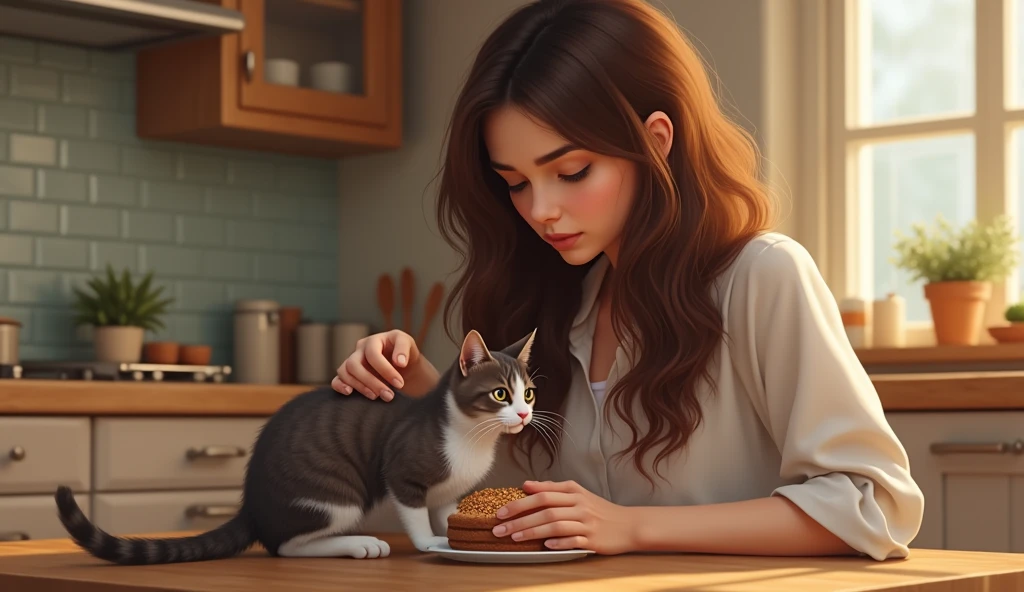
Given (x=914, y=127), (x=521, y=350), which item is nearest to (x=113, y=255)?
(x=914, y=127)

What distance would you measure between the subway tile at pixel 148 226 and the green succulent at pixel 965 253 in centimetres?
231

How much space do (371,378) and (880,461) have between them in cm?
61

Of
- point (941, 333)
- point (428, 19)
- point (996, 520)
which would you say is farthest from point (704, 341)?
point (428, 19)

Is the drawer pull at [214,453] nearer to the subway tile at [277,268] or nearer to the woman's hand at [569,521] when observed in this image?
the subway tile at [277,268]

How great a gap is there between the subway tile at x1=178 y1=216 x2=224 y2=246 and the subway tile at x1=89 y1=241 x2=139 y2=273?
0.61ft

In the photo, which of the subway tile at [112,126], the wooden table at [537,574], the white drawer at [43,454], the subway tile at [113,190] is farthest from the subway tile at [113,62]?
the wooden table at [537,574]

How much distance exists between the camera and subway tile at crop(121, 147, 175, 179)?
4125mm

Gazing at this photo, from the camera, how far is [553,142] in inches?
62.6

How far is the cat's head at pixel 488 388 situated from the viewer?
1.41 meters

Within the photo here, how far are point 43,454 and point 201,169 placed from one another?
1.45m

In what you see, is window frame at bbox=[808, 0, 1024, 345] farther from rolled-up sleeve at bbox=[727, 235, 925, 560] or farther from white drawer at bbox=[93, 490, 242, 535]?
rolled-up sleeve at bbox=[727, 235, 925, 560]

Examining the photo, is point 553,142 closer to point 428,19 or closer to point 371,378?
point 371,378

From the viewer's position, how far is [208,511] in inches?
135

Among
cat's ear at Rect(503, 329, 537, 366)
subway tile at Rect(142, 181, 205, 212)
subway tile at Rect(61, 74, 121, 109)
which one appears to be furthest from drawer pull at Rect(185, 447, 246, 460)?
cat's ear at Rect(503, 329, 537, 366)
